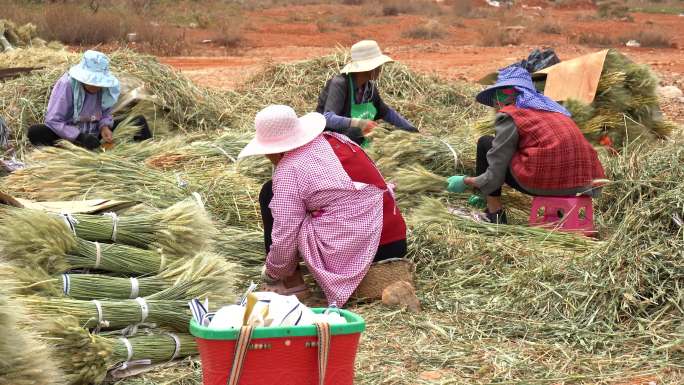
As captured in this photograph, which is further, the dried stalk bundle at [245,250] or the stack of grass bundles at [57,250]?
the dried stalk bundle at [245,250]

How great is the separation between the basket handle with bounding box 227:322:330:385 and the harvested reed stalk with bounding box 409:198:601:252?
2.38 meters

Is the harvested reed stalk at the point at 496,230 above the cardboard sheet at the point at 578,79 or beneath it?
beneath

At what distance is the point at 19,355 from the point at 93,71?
160 inches

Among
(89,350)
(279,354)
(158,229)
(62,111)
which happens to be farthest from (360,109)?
(279,354)

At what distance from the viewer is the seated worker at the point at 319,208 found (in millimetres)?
4098

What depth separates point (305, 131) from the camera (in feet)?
13.6

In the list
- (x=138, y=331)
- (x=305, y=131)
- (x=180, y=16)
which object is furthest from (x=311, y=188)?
(x=180, y=16)

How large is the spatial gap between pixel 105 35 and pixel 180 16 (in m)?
6.21

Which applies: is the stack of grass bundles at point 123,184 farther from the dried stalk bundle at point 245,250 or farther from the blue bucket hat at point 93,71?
the blue bucket hat at point 93,71

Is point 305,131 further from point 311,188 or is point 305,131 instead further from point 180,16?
point 180,16

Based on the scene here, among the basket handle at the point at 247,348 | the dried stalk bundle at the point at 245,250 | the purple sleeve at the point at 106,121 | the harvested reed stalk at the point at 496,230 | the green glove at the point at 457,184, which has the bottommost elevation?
the harvested reed stalk at the point at 496,230

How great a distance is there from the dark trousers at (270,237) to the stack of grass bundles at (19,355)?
162 cm

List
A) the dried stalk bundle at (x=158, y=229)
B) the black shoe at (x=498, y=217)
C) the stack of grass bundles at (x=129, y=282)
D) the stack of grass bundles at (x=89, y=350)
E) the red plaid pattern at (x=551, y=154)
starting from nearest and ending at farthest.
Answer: the stack of grass bundles at (x=89, y=350), the stack of grass bundles at (x=129, y=282), the dried stalk bundle at (x=158, y=229), the red plaid pattern at (x=551, y=154), the black shoe at (x=498, y=217)

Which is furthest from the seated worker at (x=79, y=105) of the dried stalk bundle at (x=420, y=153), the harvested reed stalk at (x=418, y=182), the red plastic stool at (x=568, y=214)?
the red plastic stool at (x=568, y=214)
